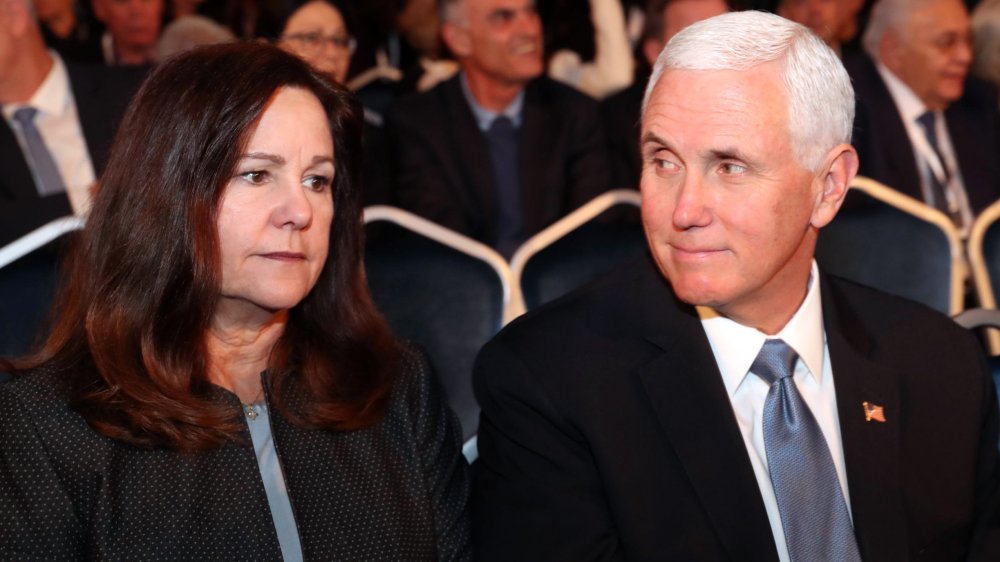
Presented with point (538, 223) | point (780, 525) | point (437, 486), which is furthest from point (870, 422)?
point (538, 223)

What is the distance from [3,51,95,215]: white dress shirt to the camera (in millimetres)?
4227

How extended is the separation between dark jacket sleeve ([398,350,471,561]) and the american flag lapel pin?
2.35ft

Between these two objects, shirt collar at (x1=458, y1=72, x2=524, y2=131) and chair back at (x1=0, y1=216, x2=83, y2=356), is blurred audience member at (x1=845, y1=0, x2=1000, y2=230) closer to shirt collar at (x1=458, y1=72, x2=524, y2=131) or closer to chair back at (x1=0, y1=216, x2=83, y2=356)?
shirt collar at (x1=458, y1=72, x2=524, y2=131)

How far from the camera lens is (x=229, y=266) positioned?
197cm

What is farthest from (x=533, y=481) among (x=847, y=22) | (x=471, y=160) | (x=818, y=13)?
(x=847, y=22)

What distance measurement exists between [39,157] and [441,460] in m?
2.61

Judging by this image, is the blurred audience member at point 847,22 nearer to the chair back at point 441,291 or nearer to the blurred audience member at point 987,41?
the blurred audience member at point 987,41

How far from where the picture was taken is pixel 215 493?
6.39 feet

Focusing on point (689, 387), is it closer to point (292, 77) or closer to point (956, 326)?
point (956, 326)

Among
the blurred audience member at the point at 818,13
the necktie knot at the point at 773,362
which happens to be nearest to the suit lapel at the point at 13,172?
the necktie knot at the point at 773,362

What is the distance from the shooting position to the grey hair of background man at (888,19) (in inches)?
208

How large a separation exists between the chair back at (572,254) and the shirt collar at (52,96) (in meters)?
2.02

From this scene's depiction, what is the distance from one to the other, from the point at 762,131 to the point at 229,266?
88 centimetres

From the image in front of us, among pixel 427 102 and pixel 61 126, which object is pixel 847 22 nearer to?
pixel 427 102
